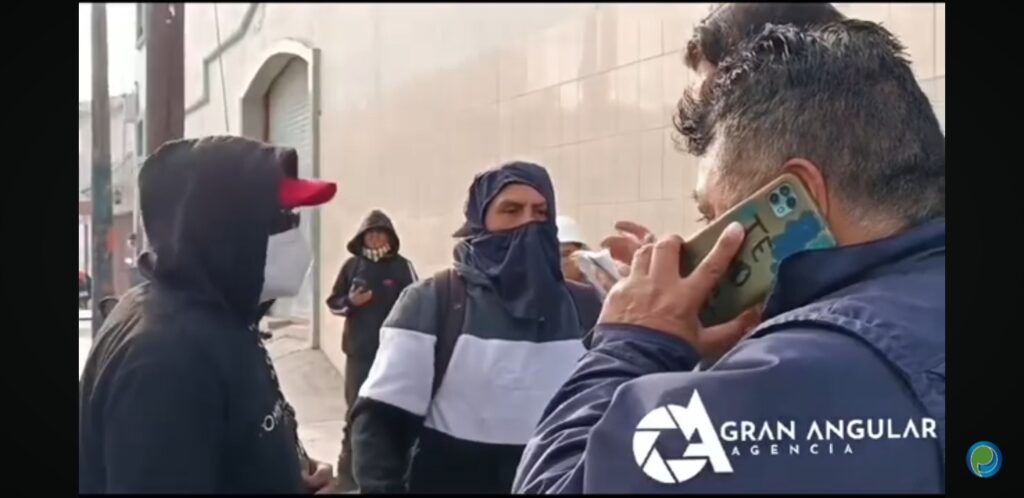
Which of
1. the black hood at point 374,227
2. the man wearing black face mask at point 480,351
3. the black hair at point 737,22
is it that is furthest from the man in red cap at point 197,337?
the black hair at point 737,22

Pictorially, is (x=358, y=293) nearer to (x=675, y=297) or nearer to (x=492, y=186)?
(x=492, y=186)

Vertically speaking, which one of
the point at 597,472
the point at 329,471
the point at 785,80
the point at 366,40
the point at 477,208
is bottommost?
the point at 329,471

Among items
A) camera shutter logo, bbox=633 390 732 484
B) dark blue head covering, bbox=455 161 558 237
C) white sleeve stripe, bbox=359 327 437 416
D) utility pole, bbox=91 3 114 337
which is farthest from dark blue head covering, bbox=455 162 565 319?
camera shutter logo, bbox=633 390 732 484

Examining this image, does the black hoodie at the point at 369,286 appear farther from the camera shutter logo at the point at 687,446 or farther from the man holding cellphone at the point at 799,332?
the camera shutter logo at the point at 687,446

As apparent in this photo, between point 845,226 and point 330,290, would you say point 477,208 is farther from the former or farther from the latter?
point 845,226

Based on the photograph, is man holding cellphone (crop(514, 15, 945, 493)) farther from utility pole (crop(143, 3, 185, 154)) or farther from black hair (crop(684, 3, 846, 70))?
utility pole (crop(143, 3, 185, 154))

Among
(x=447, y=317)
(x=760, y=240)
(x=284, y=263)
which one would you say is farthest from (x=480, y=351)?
(x=760, y=240)

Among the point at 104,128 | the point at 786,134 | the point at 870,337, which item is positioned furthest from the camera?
the point at 104,128

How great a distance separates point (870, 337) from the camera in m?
0.72

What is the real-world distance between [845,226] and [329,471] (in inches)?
28.5

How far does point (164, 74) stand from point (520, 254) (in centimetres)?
51

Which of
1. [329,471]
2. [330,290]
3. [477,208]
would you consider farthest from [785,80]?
[329,471]

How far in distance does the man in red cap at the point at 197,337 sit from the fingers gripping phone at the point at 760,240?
463 mm
